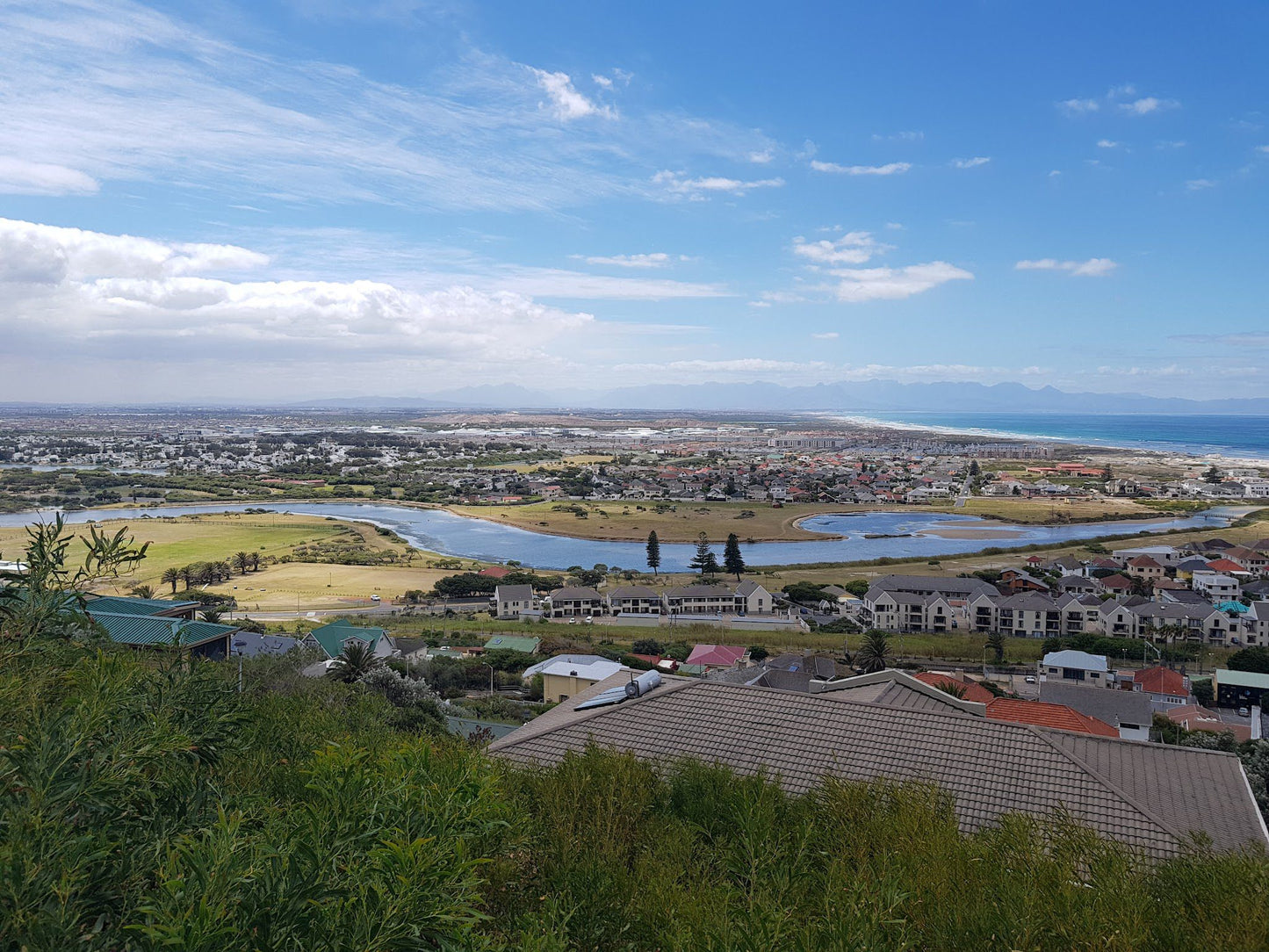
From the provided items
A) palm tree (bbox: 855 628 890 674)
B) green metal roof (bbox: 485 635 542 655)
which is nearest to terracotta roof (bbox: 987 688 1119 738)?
palm tree (bbox: 855 628 890 674)

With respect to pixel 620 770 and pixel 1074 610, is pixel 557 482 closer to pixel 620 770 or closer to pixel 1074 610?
pixel 1074 610

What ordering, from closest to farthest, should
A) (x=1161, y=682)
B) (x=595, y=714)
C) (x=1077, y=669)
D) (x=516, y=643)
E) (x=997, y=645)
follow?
(x=595, y=714), (x=1161, y=682), (x=1077, y=669), (x=516, y=643), (x=997, y=645)

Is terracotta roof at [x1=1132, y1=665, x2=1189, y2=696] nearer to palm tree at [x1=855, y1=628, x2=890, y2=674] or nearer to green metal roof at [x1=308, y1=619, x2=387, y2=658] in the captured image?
palm tree at [x1=855, y1=628, x2=890, y2=674]

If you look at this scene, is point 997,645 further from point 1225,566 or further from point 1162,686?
point 1225,566

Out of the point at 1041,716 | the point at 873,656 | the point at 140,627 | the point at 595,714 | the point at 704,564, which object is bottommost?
the point at 704,564

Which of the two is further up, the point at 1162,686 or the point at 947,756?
the point at 947,756

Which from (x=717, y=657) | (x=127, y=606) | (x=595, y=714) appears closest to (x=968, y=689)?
(x=717, y=657)

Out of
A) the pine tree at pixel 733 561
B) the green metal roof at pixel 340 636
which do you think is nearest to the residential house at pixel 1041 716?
the green metal roof at pixel 340 636
